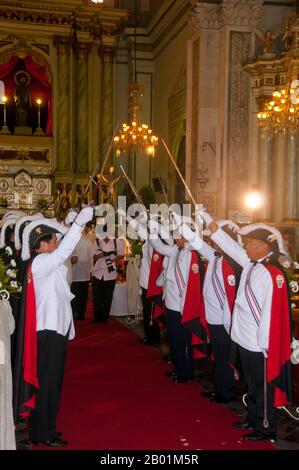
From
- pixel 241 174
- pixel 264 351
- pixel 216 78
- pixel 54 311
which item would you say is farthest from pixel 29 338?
pixel 216 78

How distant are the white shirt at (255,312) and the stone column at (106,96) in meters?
15.4

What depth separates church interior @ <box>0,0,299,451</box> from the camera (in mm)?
13039

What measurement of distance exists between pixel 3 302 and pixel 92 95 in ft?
54.3

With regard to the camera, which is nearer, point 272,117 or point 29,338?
point 29,338

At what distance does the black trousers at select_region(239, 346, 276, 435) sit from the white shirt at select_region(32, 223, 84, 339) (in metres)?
1.61

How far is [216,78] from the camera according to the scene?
13.9 meters

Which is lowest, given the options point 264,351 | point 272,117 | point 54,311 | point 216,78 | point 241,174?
point 264,351

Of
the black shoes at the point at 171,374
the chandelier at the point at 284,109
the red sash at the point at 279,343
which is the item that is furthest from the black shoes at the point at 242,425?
the chandelier at the point at 284,109

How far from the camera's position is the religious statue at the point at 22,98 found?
20.0m

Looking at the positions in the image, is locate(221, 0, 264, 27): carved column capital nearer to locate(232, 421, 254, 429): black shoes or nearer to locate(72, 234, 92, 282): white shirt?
locate(72, 234, 92, 282): white shirt

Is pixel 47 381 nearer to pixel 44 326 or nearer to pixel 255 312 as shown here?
pixel 44 326

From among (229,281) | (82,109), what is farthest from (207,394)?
(82,109)

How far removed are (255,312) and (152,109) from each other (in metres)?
17.0
